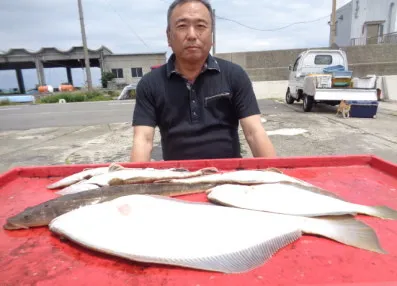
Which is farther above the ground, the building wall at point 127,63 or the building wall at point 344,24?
the building wall at point 344,24

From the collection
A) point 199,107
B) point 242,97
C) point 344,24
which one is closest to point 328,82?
point 242,97

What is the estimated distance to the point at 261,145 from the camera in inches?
98.3

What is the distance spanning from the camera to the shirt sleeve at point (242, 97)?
257cm

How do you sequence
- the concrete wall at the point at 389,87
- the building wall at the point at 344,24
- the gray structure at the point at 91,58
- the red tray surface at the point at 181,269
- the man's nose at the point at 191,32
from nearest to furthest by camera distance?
the red tray surface at the point at 181,269, the man's nose at the point at 191,32, the concrete wall at the point at 389,87, the building wall at the point at 344,24, the gray structure at the point at 91,58

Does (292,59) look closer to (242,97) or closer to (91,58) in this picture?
(242,97)

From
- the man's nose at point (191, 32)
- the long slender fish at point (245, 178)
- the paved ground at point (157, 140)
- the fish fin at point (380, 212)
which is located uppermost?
the man's nose at point (191, 32)

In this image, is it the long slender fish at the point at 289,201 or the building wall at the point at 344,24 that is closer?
the long slender fish at the point at 289,201

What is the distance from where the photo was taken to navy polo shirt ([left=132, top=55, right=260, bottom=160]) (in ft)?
8.41

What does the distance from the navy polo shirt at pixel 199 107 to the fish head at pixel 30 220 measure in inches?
54.0

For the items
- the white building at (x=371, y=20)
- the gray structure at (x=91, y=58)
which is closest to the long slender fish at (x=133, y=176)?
the white building at (x=371, y=20)

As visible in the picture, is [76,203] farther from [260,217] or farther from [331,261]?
[331,261]

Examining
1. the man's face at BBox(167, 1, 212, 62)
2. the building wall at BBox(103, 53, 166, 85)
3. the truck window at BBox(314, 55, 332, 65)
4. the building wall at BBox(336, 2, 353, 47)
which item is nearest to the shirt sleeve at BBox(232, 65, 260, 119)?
the man's face at BBox(167, 1, 212, 62)

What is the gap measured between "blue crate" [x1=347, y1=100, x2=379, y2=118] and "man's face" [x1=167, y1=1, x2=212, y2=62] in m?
8.57

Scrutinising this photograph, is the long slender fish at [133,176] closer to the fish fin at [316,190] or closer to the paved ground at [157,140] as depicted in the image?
the fish fin at [316,190]
